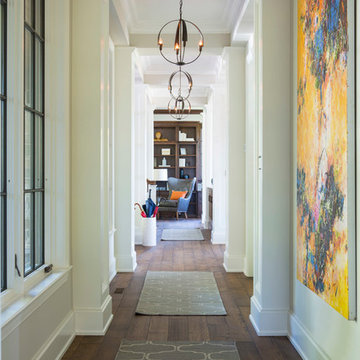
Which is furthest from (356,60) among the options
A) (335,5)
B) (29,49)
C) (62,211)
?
(62,211)

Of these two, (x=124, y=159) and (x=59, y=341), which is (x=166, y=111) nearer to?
(x=124, y=159)

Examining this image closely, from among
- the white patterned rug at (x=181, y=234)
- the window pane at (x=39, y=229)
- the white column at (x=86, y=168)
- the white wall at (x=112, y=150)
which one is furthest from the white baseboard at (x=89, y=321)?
the white patterned rug at (x=181, y=234)

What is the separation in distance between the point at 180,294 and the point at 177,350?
1356 millimetres

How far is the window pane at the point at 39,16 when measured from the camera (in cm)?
263

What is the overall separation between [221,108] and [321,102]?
548cm

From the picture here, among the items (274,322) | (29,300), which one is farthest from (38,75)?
(274,322)

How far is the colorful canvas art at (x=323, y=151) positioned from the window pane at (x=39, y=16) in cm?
173

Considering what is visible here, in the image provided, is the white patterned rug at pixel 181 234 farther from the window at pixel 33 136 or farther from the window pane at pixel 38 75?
the window pane at pixel 38 75

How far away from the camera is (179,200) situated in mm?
10648

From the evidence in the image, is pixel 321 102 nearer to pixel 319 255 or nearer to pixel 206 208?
pixel 319 255

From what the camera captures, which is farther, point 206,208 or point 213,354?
point 206,208

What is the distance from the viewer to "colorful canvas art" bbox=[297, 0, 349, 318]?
1.97 meters

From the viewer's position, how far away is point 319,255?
7.63 feet

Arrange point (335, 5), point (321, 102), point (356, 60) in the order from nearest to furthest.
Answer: point (356, 60), point (335, 5), point (321, 102)
